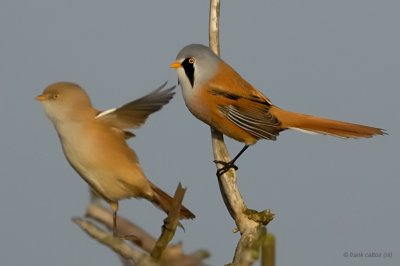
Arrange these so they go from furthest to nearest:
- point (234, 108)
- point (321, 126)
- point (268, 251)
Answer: point (234, 108)
point (321, 126)
point (268, 251)

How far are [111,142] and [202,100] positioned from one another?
1.98m

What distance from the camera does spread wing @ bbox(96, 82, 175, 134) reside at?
6.31 ft

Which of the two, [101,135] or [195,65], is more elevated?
[195,65]

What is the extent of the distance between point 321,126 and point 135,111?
6.82 feet

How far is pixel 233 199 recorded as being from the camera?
2771mm

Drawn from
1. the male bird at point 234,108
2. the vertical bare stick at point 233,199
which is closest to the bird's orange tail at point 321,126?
the male bird at point 234,108

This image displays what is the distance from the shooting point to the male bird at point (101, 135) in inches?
70.8

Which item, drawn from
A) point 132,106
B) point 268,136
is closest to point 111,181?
point 132,106

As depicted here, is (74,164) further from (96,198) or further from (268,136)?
(268,136)

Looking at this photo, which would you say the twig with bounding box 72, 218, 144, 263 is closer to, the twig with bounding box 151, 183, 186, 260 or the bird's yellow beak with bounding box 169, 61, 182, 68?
the twig with bounding box 151, 183, 186, 260

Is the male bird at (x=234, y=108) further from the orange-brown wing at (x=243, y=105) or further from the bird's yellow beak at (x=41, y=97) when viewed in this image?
the bird's yellow beak at (x=41, y=97)

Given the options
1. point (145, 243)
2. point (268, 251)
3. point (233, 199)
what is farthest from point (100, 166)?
point (233, 199)

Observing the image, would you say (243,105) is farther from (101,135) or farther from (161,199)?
(101,135)

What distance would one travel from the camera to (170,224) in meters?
1.57
